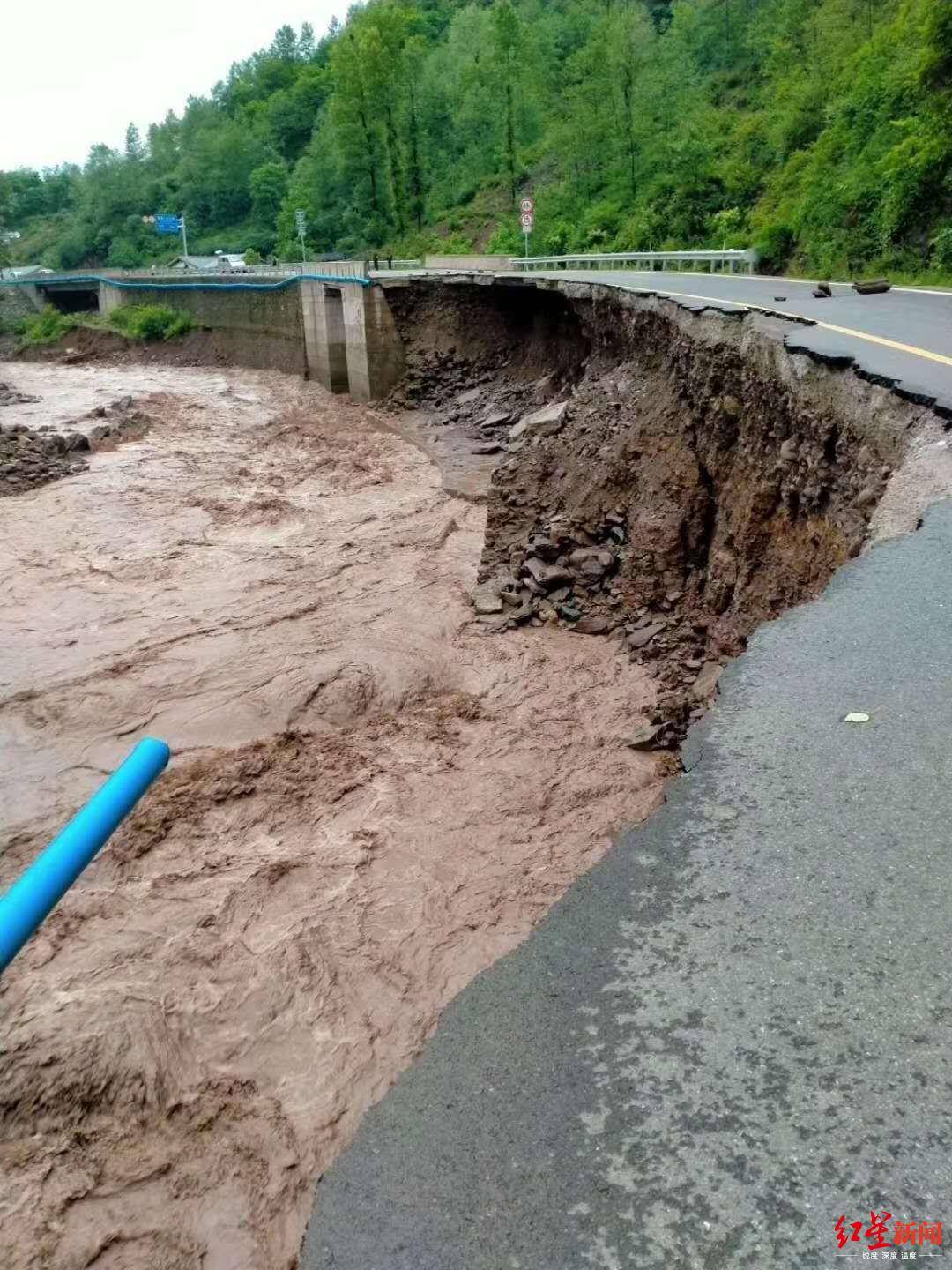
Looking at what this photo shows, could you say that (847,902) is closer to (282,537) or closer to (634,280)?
(282,537)

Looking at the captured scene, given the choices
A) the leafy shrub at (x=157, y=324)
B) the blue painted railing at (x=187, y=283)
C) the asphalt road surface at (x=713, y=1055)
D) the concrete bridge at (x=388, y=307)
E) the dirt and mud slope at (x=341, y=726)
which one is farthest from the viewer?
the leafy shrub at (x=157, y=324)

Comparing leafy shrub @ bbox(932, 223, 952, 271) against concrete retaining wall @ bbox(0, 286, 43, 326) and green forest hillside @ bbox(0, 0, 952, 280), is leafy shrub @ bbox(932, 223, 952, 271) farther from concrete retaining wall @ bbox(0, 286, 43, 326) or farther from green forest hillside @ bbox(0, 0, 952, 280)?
concrete retaining wall @ bbox(0, 286, 43, 326)

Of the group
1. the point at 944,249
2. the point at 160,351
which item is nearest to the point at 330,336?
the point at 160,351

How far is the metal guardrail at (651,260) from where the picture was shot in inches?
1052

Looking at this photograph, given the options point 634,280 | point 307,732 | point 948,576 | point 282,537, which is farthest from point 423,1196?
point 634,280

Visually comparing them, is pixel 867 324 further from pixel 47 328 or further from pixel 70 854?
pixel 47 328

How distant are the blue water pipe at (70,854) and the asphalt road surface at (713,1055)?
1352 mm

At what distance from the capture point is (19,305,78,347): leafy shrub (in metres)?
57.5

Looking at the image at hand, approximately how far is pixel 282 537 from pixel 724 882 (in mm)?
16356

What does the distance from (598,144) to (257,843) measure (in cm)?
5375

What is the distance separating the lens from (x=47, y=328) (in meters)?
59.1

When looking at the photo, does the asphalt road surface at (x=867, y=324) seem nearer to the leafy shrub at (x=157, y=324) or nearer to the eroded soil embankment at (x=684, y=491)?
the eroded soil embankment at (x=684, y=491)

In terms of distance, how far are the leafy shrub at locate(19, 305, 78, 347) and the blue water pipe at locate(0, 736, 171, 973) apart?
202 ft

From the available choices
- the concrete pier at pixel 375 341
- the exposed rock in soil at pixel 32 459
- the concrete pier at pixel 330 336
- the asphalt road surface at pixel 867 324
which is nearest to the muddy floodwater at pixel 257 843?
the asphalt road surface at pixel 867 324
